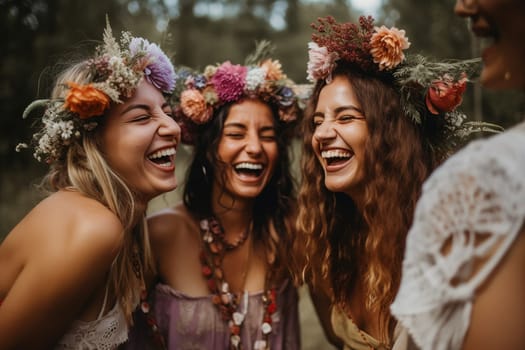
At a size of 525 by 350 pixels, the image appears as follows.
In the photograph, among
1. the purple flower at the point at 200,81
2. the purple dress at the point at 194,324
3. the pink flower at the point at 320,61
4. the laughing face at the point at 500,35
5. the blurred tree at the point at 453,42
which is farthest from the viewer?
the blurred tree at the point at 453,42

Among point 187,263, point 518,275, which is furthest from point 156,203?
point 518,275

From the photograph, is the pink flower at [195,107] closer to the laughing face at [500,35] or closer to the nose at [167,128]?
the nose at [167,128]

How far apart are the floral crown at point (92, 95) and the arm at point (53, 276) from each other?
1.70 feet

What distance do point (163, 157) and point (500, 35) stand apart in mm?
2072

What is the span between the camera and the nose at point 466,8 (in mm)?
1406

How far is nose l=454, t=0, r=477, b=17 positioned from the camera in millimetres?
1406

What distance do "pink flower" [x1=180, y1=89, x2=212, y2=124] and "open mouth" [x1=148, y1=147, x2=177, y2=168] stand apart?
1.95 ft

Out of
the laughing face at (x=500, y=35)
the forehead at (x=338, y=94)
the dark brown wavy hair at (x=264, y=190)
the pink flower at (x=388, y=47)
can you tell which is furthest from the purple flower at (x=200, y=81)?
the laughing face at (x=500, y=35)

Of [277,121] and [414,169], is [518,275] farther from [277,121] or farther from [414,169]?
[277,121]

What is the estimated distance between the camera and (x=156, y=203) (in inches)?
385

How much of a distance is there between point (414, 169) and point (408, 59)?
2.29ft

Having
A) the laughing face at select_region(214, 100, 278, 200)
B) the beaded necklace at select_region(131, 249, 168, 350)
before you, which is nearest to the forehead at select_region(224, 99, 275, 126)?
the laughing face at select_region(214, 100, 278, 200)

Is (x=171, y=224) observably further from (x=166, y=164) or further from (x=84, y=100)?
(x=84, y=100)

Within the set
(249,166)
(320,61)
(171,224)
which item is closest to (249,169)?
(249,166)
